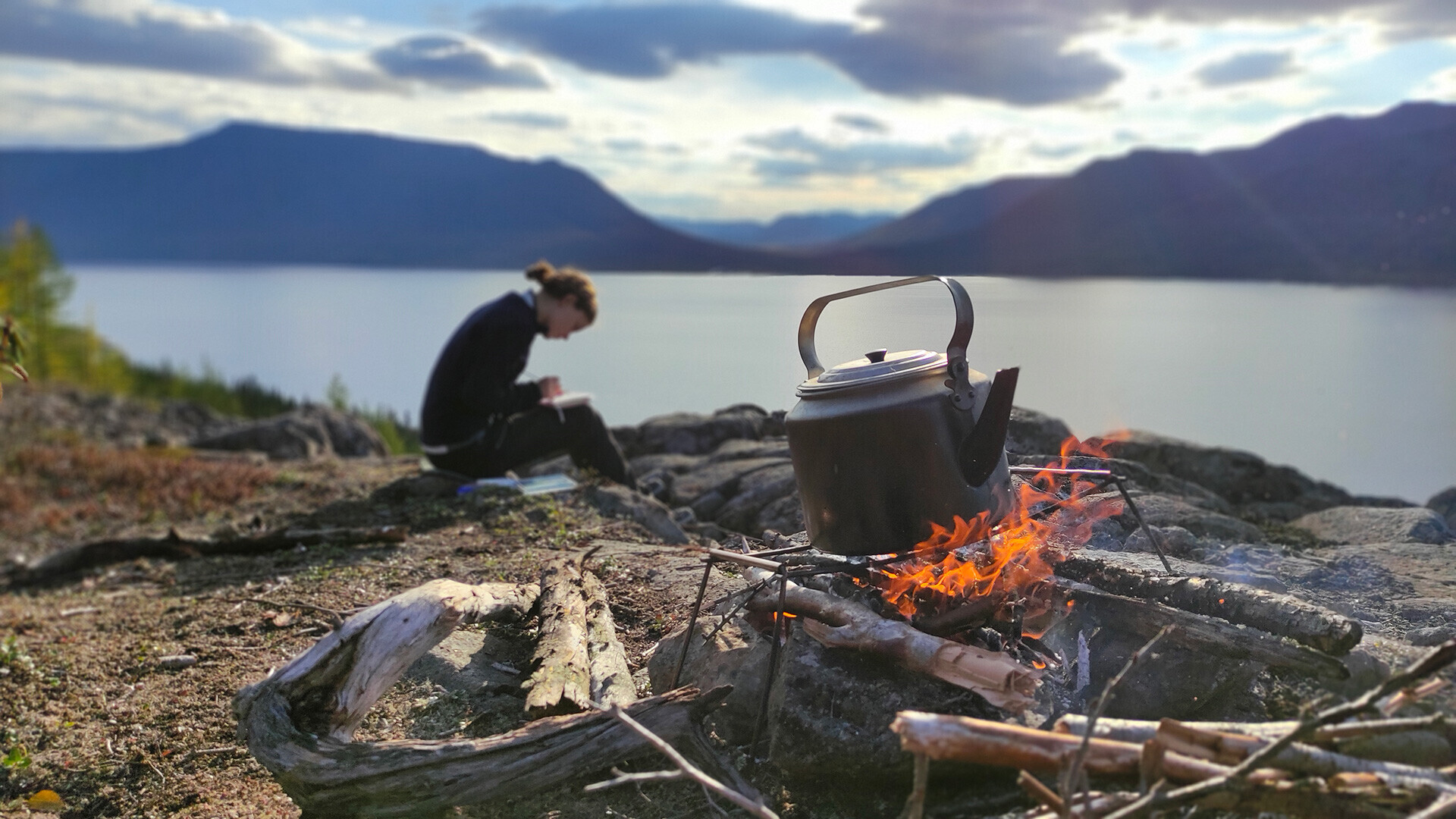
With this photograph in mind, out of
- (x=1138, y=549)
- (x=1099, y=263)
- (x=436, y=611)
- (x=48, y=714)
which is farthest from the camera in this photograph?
(x=1099, y=263)

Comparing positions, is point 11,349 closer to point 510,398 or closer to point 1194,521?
point 510,398

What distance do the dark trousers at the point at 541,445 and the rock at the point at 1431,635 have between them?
5351mm

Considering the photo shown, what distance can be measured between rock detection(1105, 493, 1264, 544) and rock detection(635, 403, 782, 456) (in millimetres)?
5345

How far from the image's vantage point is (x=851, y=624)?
9.05ft

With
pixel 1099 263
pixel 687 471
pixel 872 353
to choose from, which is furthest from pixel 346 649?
pixel 1099 263

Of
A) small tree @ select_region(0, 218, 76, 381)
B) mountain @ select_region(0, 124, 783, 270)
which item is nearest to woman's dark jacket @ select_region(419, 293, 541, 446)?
small tree @ select_region(0, 218, 76, 381)

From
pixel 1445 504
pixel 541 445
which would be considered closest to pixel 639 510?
pixel 541 445

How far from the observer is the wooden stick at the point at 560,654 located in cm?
282

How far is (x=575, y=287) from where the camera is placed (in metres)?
6.82

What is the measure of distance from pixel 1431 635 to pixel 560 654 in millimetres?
2861

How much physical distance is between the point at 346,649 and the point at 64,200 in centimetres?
23625

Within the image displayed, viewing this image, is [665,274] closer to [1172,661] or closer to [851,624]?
[851,624]

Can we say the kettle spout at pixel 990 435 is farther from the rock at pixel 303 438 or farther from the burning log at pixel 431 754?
the rock at pixel 303 438

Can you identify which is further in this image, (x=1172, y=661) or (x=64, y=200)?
(x=64, y=200)
